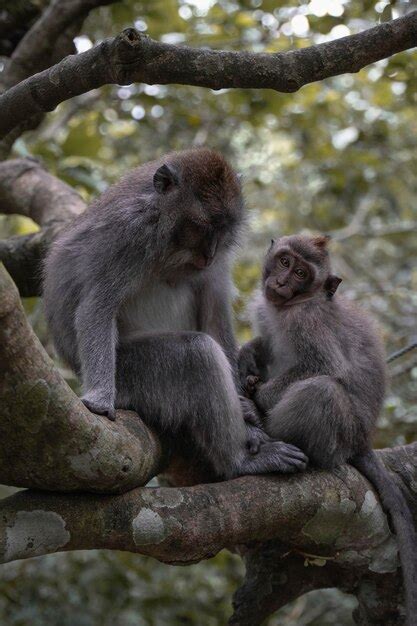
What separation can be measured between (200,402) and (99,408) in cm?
65

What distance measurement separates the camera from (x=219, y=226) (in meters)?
4.27

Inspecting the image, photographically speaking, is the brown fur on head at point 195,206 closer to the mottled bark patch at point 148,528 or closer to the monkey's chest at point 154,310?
the monkey's chest at point 154,310

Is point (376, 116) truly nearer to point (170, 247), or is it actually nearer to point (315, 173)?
point (315, 173)

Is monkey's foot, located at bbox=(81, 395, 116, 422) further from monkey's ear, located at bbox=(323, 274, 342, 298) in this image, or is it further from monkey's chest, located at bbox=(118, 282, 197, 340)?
monkey's ear, located at bbox=(323, 274, 342, 298)

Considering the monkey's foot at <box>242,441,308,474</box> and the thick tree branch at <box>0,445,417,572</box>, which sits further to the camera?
the monkey's foot at <box>242,441,308,474</box>

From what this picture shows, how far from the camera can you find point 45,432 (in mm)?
2812

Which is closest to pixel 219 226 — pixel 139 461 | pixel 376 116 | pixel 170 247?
pixel 170 247

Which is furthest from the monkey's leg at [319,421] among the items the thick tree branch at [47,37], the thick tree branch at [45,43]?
the thick tree branch at [47,37]

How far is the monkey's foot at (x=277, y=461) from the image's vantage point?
12.8 ft

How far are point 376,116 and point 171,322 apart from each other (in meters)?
6.85

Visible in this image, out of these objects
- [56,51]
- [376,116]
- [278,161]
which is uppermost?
[56,51]

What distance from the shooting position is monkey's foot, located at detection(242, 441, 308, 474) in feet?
12.8

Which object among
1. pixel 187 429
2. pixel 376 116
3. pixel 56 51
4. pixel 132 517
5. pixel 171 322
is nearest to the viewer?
pixel 132 517

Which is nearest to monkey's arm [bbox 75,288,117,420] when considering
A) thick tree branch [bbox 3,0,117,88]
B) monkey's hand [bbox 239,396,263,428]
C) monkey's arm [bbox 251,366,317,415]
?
monkey's hand [bbox 239,396,263,428]
